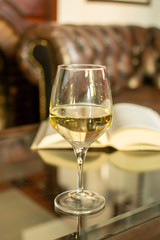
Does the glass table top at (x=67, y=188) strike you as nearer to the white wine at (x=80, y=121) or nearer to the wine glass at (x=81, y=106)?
the wine glass at (x=81, y=106)

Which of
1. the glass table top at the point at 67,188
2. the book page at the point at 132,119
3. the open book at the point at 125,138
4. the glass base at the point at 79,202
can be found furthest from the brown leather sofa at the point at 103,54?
the glass base at the point at 79,202

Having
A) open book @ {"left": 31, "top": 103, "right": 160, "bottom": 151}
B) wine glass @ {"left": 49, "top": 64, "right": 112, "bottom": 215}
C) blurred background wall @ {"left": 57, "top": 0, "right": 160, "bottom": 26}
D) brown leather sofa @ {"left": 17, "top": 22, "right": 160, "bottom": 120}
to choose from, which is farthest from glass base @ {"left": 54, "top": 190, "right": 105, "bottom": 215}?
blurred background wall @ {"left": 57, "top": 0, "right": 160, "bottom": 26}

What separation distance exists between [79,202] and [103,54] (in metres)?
2.10

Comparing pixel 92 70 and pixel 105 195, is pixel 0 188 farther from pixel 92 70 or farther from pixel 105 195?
pixel 92 70

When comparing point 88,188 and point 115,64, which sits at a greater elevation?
point 115,64

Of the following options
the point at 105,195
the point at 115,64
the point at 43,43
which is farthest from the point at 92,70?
the point at 115,64

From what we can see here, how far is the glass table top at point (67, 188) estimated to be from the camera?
611mm

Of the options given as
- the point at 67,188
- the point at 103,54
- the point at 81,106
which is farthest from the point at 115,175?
the point at 103,54

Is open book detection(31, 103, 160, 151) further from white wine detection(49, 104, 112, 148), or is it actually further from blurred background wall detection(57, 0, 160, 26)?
blurred background wall detection(57, 0, 160, 26)

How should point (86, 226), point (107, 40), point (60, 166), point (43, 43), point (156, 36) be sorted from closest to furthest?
point (86, 226)
point (60, 166)
point (43, 43)
point (107, 40)
point (156, 36)

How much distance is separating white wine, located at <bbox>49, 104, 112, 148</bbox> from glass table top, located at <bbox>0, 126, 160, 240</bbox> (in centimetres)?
15

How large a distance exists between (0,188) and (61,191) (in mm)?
135

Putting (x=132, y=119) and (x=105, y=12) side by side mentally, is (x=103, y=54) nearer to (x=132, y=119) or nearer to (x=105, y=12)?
(x=105, y=12)

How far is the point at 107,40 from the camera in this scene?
2725mm
